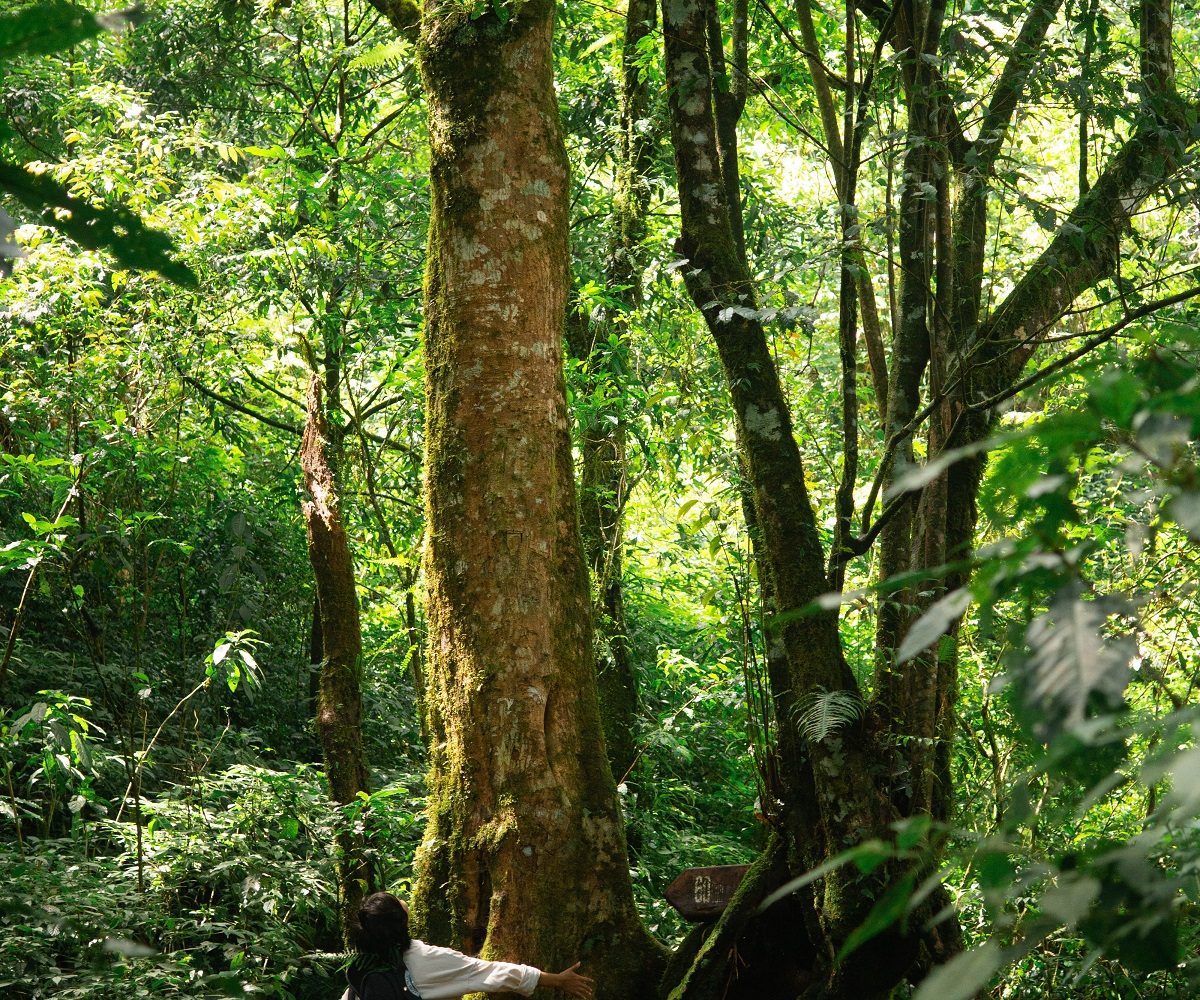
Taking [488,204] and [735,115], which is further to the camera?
[735,115]

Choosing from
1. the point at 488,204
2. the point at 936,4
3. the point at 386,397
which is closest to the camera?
the point at 936,4

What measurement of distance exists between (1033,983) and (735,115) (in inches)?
160

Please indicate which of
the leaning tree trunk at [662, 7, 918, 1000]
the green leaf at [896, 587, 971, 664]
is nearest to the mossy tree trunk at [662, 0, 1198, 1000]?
the leaning tree trunk at [662, 7, 918, 1000]

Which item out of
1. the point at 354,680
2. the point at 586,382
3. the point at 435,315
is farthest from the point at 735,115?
the point at 354,680

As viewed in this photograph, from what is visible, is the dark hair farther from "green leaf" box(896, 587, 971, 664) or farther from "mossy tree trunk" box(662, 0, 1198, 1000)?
"green leaf" box(896, 587, 971, 664)

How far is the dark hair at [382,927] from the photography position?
397 centimetres

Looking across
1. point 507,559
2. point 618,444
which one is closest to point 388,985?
point 507,559

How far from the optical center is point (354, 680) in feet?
19.1

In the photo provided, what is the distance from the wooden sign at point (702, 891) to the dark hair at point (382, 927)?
0.99 m

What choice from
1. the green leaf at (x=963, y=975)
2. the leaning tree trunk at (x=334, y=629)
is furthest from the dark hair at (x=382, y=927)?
the green leaf at (x=963, y=975)

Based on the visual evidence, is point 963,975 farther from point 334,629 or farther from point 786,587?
point 334,629

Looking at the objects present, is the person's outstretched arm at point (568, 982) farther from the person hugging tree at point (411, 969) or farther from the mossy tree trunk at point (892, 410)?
the mossy tree trunk at point (892, 410)

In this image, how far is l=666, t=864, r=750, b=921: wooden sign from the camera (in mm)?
4203

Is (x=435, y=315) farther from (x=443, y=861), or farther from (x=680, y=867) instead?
(x=680, y=867)
